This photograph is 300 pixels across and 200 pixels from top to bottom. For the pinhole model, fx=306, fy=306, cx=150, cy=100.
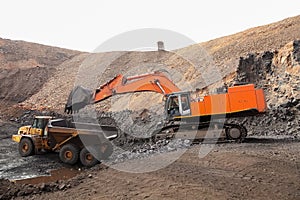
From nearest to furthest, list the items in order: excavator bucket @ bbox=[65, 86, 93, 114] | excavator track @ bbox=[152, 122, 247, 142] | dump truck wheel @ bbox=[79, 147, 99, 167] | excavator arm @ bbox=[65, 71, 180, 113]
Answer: excavator bucket @ bbox=[65, 86, 93, 114] < excavator arm @ bbox=[65, 71, 180, 113] < dump truck wheel @ bbox=[79, 147, 99, 167] < excavator track @ bbox=[152, 122, 247, 142]

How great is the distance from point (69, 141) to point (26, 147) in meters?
2.30

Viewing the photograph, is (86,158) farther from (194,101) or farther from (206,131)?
(206,131)

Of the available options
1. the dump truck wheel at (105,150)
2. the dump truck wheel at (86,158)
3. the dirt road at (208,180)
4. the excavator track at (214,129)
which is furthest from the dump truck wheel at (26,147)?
the excavator track at (214,129)

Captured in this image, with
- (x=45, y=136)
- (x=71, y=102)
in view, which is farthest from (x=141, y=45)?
(x=45, y=136)

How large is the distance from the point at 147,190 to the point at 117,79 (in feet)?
16.0

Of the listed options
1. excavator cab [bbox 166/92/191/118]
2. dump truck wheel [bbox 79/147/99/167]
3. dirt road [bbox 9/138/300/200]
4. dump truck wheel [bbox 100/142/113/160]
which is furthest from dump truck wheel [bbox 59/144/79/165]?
excavator cab [bbox 166/92/191/118]

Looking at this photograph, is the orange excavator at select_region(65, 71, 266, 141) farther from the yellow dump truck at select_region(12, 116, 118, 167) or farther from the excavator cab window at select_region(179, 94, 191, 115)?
the yellow dump truck at select_region(12, 116, 118, 167)

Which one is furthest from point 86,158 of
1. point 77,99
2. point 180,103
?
point 180,103

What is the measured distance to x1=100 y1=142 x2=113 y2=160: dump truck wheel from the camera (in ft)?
34.3

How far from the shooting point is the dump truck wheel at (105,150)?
10.5m

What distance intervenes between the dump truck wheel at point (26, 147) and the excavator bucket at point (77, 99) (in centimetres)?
338

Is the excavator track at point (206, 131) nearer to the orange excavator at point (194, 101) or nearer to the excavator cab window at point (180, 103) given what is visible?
the orange excavator at point (194, 101)

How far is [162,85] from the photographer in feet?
34.6

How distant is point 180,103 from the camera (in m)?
10.9
